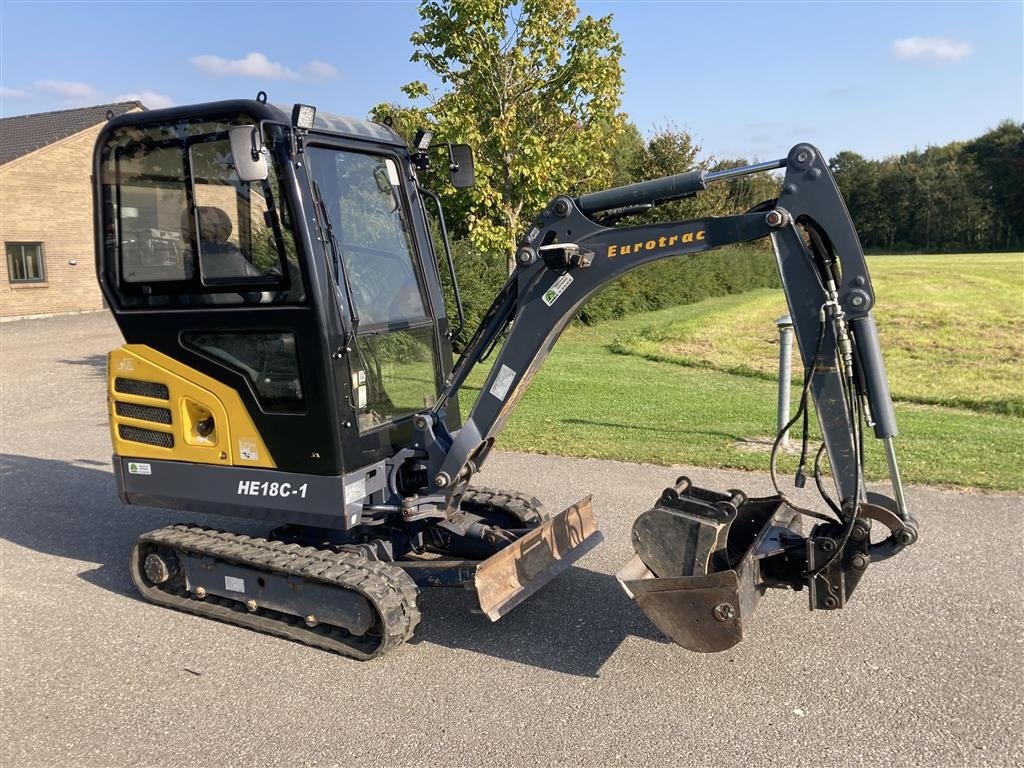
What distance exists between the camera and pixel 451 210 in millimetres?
13711

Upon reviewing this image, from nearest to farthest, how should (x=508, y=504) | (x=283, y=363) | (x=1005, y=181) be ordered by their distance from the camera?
A: 1. (x=283, y=363)
2. (x=508, y=504)
3. (x=1005, y=181)

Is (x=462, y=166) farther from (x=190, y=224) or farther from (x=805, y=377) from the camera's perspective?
(x=805, y=377)

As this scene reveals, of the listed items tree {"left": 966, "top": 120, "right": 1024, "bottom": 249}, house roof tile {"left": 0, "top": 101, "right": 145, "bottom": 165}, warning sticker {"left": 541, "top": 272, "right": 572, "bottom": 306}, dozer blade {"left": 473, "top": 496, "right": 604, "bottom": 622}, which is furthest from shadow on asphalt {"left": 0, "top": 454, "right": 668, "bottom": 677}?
tree {"left": 966, "top": 120, "right": 1024, "bottom": 249}

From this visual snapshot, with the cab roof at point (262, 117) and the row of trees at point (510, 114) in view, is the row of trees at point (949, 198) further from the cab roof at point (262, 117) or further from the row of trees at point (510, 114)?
the cab roof at point (262, 117)

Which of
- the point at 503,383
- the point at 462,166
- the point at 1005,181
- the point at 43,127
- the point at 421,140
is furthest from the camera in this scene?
the point at 1005,181

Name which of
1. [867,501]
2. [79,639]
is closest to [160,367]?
[79,639]

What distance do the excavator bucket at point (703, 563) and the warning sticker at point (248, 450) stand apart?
223 centimetres

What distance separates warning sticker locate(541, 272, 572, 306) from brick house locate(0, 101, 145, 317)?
78.0ft

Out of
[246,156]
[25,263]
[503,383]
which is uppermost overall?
[25,263]

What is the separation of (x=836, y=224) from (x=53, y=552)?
19.5ft

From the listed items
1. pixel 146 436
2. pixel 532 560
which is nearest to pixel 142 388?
pixel 146 436

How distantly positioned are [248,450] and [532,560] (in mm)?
1795

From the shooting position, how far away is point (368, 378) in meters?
4.87

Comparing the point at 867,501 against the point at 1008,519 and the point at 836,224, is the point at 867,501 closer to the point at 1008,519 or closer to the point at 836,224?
the point at 836,224
